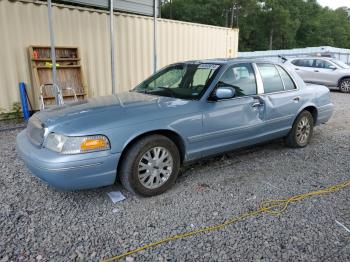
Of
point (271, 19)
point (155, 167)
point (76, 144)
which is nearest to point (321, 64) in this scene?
point (155, 167)

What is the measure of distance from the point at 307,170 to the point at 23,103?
563 cm

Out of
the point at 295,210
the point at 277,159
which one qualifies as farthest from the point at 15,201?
the point at 277,159

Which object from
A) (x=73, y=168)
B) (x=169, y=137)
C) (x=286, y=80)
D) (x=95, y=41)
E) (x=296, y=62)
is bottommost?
(x=73, y=168)

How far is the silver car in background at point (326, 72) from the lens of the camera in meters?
12.9

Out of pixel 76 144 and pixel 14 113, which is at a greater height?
pixel 76 144

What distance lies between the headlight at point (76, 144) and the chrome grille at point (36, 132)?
0.61ft

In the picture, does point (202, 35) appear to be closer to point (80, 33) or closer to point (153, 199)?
point (80, 33)

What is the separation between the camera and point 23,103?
21.0 feet

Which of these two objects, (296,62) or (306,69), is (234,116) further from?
(296,62)

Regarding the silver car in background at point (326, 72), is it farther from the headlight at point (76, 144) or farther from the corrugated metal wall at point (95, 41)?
the headlight at point (76, 144)

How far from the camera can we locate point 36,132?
320 cm

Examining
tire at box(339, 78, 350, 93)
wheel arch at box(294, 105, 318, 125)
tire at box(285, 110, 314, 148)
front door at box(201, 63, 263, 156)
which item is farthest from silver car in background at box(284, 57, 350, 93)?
front door at box(201, 63, 263, 156)

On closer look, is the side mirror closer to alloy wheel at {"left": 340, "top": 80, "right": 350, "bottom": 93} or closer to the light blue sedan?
the light blue sedan

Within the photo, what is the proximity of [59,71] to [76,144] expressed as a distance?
15.6 feet
